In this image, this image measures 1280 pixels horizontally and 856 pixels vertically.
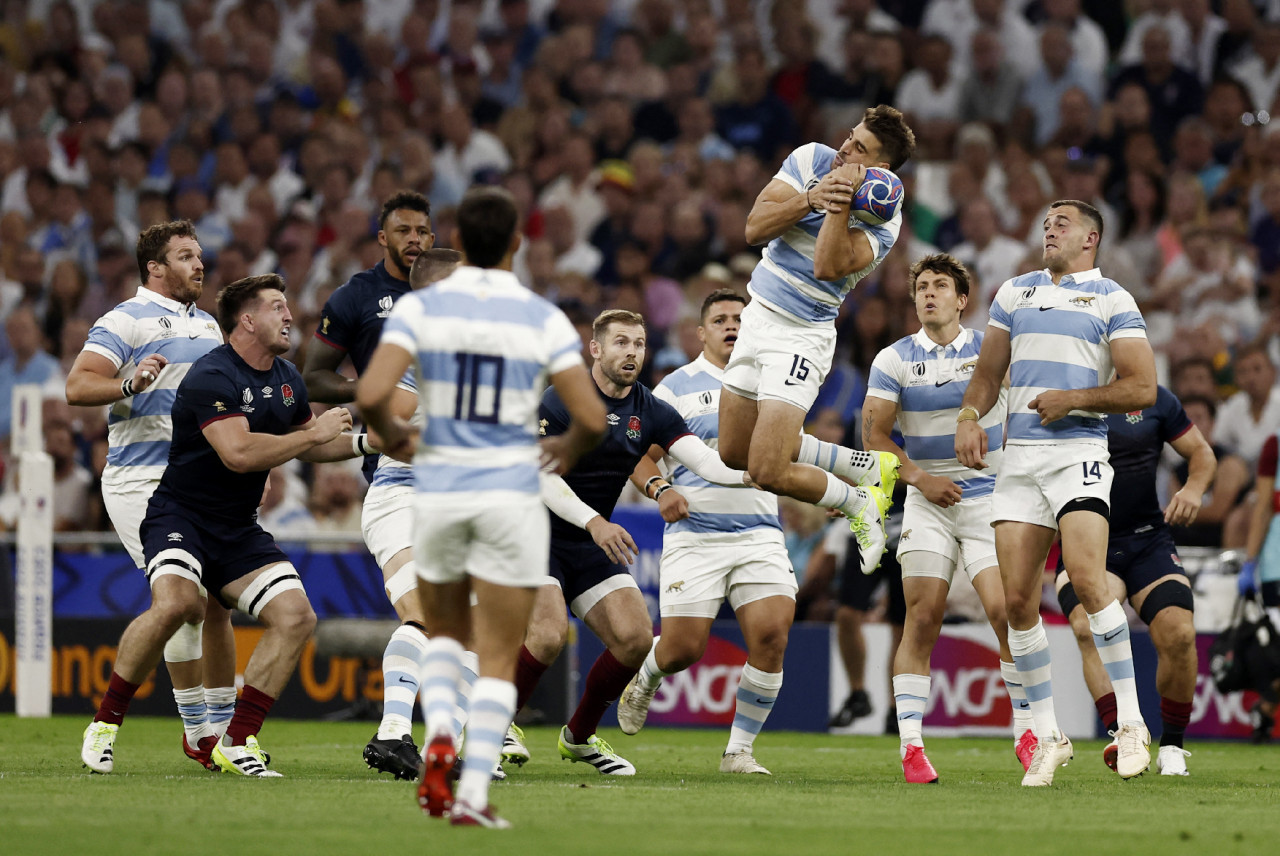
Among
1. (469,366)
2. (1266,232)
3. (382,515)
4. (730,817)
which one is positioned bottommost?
(730,817)

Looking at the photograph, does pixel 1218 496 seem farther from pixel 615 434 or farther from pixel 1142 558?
pixel 615 434

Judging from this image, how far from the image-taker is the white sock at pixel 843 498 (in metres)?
9.25

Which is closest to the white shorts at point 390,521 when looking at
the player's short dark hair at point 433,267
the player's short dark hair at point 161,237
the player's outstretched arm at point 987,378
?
the player's short dark hair at point 433,267

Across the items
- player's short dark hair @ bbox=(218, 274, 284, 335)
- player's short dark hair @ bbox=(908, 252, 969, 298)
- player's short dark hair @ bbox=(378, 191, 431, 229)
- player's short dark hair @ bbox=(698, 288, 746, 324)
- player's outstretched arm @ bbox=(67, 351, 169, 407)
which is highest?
player's short dark hair @ bbox=(378, 191, 431, 229)

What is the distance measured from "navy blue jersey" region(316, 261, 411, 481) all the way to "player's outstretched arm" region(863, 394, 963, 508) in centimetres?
275

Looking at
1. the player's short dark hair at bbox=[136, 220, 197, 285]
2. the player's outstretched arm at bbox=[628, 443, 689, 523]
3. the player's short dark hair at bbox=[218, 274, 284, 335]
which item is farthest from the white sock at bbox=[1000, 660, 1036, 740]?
the player's short dark hair at bbox=[136, 220, 197, 285]

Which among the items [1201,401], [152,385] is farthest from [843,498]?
[1201,401]

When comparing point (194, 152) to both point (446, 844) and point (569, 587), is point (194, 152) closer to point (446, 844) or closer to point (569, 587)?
point (569, 587)

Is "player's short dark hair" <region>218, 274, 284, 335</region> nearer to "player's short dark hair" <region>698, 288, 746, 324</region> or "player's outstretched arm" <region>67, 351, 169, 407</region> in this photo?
"player's outstretched arm" <region>67, 351, 169, 407</region>

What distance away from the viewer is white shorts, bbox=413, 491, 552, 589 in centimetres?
632

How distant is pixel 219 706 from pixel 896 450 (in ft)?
13.3

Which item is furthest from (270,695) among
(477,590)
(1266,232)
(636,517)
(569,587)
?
(1266,232)

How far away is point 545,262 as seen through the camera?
17.5m

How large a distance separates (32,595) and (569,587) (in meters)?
6.68
